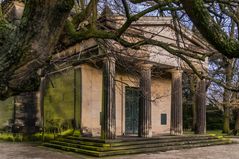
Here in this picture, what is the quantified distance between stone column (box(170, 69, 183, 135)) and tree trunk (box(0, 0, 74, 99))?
14620 millimetres

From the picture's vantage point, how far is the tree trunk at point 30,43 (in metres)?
2.90

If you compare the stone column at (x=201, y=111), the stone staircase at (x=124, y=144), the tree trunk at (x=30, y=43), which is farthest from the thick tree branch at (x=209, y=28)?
the stone column at (x=201, y=111)

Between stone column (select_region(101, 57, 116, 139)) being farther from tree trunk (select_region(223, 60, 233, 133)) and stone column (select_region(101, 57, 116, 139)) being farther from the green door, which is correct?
tree trunk (select_region(223, 60, 233, 133))

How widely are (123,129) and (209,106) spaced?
16860 millimetres

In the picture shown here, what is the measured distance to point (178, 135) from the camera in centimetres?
1684

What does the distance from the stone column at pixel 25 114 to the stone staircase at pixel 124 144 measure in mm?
3933

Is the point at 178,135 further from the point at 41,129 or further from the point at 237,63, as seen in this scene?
the point at 237,63

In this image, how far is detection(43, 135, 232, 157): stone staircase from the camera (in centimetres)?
1235

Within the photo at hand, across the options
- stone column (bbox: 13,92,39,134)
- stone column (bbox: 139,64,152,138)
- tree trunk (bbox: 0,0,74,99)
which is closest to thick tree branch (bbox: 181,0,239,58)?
tree trunk (bbox: 0,0,74,99)

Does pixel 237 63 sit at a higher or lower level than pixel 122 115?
higher

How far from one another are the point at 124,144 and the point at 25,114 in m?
8.66

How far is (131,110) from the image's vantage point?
63.1 feet

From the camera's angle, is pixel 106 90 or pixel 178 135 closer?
pixel 106 90

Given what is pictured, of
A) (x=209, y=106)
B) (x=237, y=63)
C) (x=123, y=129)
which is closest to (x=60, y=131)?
(x=123, y=129)
